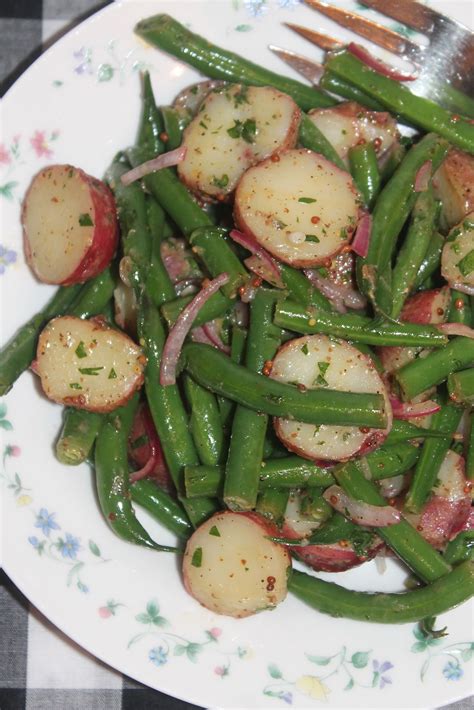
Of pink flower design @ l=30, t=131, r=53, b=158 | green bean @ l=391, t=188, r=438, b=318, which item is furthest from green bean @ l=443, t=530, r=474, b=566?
pink flower design @ l=30, t=131, r=53, b=158

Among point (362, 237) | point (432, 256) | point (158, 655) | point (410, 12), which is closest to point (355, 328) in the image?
point (362, 237)

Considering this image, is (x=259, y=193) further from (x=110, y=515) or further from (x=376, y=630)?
(x=376, y=630)

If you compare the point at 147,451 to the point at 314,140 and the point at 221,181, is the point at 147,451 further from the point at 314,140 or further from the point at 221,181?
the point at 314,140

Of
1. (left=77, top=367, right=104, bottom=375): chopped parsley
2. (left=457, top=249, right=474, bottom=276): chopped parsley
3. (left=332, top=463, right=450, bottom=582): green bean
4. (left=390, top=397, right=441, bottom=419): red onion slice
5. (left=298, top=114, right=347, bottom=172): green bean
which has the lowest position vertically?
(left=332, top=463, right=450, bottom=582): green bean

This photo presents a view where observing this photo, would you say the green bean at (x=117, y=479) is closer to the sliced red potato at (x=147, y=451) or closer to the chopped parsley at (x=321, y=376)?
the sliced red potato at (x=147, y=451)

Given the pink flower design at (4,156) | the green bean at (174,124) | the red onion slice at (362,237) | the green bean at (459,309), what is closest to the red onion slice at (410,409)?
the green bean at (459,309)

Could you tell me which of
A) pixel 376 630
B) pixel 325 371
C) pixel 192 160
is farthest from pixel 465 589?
pixel 192 160

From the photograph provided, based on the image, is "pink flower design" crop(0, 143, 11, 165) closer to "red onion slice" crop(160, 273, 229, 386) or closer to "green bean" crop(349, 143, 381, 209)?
"red onion slice" crop(160, 273, 229, 386)
